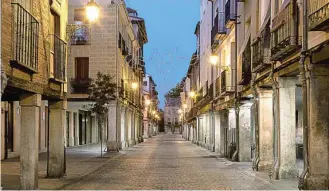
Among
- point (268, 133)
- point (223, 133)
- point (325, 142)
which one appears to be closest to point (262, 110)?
point (268, 133)

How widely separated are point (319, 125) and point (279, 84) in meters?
3.86

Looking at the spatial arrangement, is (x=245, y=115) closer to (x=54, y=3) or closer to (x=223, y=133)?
(x=223, y=133)

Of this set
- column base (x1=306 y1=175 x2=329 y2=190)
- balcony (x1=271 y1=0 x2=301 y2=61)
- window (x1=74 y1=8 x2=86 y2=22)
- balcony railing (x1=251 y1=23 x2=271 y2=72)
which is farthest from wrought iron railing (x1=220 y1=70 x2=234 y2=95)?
column base (x1=306 y1=175 x2=329 y2=190)

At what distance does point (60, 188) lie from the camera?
48.3 feet

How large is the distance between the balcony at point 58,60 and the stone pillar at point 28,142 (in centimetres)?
238

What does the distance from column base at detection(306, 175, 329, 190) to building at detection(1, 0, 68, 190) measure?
6512 millimetres

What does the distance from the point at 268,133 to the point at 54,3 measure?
8669 mm

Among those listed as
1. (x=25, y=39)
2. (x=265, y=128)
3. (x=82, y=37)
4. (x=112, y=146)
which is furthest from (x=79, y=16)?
(x=25, y=39)

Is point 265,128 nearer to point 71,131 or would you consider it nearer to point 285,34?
point 285,34

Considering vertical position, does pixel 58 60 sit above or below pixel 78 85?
below

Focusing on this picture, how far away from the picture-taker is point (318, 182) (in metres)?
12.8

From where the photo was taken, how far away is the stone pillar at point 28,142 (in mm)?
13484

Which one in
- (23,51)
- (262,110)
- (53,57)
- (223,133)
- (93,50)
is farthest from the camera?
(93,50)

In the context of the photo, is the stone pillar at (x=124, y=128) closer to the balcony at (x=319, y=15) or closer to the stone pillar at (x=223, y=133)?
the stone pillar at (x=223, y=133)
